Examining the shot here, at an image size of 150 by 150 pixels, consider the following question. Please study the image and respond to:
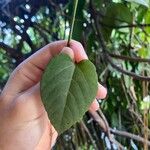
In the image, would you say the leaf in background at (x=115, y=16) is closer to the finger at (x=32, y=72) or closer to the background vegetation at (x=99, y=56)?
the background vegetation at (x=99, y=56)

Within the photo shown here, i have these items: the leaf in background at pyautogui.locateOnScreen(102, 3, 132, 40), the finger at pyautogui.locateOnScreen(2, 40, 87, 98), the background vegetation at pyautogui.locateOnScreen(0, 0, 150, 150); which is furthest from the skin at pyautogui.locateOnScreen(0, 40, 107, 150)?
the background vegetation at pyautogui.locateOnScreen(0, 0, 150, 150)

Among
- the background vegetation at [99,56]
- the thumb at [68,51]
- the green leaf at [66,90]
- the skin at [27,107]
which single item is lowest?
the background vegetation at [99,56]

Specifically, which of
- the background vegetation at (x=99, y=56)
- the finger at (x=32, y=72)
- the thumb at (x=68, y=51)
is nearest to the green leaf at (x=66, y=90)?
the thumb at (x=68, y=51)

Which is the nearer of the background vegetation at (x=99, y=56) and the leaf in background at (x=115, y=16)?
the leaf in background at (x=115, y=16)

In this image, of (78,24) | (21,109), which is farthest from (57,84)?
(78,24)

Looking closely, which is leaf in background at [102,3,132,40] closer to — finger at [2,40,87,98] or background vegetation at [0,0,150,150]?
background vegetation at [0,0,150,150]

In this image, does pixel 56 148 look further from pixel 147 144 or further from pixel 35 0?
pixel 35 0
